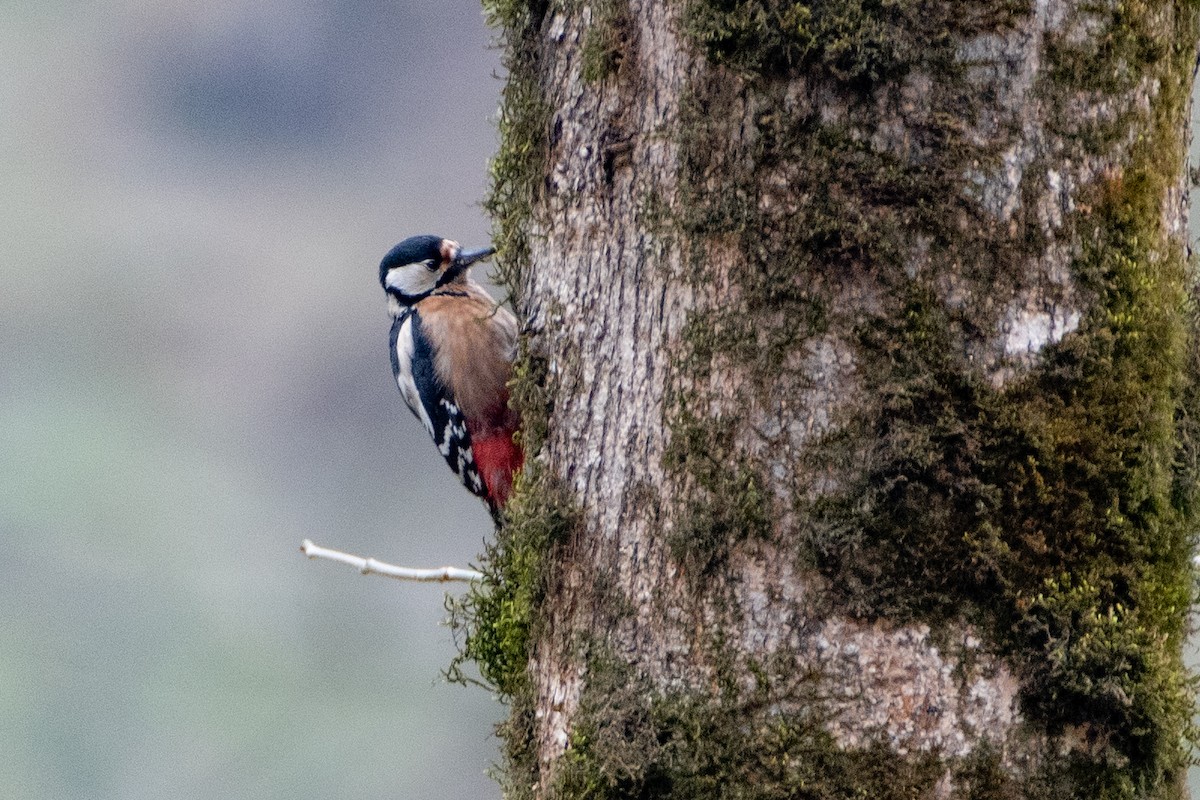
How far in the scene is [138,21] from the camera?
18.7 m

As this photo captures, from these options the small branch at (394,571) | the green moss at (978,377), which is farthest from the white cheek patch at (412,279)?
the green moss at (978,377)

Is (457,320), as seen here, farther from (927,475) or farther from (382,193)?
(382,193)

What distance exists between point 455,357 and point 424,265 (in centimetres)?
50

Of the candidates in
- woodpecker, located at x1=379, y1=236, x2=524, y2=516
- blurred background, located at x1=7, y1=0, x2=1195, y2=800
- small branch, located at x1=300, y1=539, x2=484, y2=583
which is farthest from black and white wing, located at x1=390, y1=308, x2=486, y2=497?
blurred background, located at x1=7, y1=0, x2=1195, y2=800

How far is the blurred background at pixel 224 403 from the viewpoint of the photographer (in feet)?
39.7

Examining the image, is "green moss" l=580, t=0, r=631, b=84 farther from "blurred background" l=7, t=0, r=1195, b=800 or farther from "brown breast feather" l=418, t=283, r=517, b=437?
"blurred background" l=7, t=0, r=1195, b=800

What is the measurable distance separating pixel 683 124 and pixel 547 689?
100 centimetres

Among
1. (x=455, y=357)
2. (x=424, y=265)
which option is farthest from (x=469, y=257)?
(x=455, y=357)

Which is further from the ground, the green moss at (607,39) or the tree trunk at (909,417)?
the green moss at (607,39)

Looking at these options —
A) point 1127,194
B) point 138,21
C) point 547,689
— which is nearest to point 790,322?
point 1127,194

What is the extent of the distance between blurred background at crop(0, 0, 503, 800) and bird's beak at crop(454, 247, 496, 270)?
8194mm

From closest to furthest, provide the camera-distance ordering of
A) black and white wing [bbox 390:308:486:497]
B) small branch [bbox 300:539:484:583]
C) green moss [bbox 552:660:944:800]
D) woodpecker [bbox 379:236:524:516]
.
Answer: green moss [bbox 552:660:944:800] < small branch [bbox 300:539:484:583] < woodpecker [bbox 379:236:524:516] < black and white wing [bbox 390:308:486:497]

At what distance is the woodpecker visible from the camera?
3.82 m

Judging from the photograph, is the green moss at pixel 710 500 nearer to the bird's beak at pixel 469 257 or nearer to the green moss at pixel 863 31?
the green moss at pixel 863 31
